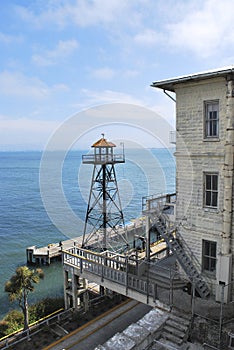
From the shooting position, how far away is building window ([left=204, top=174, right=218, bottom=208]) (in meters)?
13.9

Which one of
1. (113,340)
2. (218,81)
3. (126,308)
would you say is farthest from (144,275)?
(218,81)

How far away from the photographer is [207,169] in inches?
548

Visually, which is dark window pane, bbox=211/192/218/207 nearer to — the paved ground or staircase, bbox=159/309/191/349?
staircase, bbox=159/309/191/349

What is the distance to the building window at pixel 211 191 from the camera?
1392 centimetres

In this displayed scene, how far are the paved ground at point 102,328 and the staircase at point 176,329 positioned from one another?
461cm

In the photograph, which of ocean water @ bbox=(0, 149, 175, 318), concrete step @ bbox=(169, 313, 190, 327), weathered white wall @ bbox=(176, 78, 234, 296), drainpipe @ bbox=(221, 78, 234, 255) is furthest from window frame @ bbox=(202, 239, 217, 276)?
ocean water @ bbox=(0, 149, 175, 318)

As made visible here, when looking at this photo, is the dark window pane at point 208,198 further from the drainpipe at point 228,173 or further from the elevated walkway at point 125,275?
the elevated walkway at point 125,275

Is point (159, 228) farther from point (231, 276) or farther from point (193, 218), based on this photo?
point (231, 276)

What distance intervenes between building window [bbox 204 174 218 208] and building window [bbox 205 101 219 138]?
2.02m

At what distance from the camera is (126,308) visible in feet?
57.1

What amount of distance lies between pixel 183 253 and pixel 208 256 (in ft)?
4.07

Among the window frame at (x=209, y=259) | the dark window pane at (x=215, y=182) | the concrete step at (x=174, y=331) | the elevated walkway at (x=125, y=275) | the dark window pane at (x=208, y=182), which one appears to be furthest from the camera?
the window frame at (x=209, y=259)

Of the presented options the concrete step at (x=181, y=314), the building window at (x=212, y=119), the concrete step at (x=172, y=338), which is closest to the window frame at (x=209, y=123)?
the building window at (x=212, y=119)

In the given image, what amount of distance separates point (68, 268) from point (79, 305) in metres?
2.39
